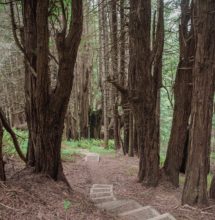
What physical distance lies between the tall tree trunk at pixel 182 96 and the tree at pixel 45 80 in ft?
8.19

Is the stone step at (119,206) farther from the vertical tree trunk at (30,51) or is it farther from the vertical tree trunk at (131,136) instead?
the vertical tree trunk at (131,136)

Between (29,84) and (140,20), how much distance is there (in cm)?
255

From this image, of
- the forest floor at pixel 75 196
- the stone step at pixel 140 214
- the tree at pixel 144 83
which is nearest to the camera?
the forest floor at pixel 75 196

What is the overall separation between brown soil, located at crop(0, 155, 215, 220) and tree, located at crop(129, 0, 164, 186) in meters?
0.53

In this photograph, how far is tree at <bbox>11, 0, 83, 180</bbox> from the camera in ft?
11.5

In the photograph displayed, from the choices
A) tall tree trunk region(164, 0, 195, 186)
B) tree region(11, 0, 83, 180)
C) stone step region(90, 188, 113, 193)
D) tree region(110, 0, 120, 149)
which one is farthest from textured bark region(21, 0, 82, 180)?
tree region(110, 0, 120, 149)

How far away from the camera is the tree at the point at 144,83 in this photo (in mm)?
5121

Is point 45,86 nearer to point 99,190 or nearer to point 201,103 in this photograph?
point 201,103

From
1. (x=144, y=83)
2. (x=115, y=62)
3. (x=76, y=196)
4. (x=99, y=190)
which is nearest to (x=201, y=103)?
(x=144, y=83)

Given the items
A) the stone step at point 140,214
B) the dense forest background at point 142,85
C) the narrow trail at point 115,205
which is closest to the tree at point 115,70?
the dense forest background at point 142,85

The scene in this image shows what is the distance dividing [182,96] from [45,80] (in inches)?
113

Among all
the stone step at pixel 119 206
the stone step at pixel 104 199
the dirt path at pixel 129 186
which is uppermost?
the stone step at pixel 119 206

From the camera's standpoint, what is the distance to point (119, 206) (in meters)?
4.00

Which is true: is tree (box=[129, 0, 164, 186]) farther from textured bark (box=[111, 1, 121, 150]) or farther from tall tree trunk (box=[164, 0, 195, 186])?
textured bark (box=[111, 1, 121, 150])
